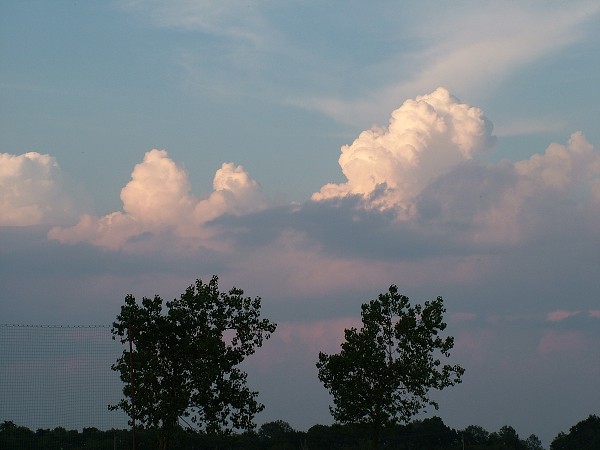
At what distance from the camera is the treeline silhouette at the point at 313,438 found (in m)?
39.5

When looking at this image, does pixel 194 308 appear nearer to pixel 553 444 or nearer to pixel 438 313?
pixel 438 313

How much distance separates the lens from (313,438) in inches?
3602

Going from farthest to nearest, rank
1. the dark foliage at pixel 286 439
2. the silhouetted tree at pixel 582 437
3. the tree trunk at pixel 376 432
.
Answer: the silhouetted tree at pixel 582 437 < the tree trunk at pixel 376 432 < the dark foliage at pixel 286 439

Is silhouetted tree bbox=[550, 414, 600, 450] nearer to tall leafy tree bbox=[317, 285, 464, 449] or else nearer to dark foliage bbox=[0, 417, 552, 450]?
dark foliage bbox=[0, 417, 552, 450]

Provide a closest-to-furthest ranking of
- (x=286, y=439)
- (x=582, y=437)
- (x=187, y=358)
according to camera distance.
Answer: (x=187, y=358)
(x=286, y=439)
(x=582, y=437)

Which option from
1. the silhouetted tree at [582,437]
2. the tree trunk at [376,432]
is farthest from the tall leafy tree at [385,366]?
the silhouetted tree at [582,437]

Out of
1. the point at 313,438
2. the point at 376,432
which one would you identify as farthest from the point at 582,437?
the point at 376,432

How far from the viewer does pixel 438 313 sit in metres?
44.9

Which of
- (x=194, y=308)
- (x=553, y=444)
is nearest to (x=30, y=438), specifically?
(x=194, y=308)

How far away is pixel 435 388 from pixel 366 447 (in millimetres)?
42940

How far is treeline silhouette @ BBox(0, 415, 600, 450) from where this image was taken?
1557 inches

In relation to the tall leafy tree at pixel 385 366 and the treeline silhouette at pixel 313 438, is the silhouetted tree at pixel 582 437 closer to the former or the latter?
the treeline silhouette at pixel 313 438

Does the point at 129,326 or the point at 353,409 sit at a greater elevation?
the point at 129,326

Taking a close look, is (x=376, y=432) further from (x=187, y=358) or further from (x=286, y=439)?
(x=286, y=439)
